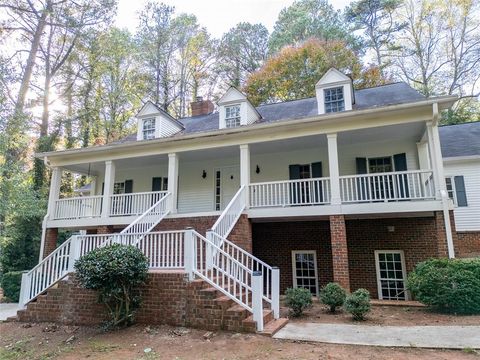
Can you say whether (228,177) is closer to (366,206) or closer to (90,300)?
(366,206)

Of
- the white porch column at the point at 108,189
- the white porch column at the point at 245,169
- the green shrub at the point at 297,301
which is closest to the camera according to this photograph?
the green shrub at the point at 297,301

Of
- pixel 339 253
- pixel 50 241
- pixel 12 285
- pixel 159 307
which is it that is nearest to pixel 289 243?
pixel 339 253

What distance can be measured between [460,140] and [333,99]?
26.0 feet

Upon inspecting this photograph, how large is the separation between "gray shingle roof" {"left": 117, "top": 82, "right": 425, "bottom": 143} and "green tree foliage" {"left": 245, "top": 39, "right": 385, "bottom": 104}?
9.98 m

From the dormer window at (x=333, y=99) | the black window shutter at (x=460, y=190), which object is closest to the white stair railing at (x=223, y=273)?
the dormer window at (x=333, y=99)

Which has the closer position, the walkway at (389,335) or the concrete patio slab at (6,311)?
the walkway at (389,335)

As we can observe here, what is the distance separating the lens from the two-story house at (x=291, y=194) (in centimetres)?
891

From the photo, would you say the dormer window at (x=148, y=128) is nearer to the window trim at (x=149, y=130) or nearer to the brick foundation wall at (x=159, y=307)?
the window trim at (x=149, y=130)

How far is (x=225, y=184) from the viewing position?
45.3 ft

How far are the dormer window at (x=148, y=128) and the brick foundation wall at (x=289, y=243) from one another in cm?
609

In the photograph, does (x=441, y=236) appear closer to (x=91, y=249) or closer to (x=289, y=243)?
(x=289, y=243)

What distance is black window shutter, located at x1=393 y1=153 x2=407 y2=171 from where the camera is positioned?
11040mm

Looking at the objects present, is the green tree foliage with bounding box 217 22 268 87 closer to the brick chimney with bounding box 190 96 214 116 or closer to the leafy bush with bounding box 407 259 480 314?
the brick chimney with bounding box 190 96 214 116

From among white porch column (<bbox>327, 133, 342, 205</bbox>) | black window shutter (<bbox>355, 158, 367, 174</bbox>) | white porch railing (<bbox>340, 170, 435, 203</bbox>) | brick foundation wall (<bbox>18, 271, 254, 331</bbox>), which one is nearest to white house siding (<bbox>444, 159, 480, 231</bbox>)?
white porch railing (<bbox>340, 170, 435, 203</bbox>)
